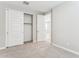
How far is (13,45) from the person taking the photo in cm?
493

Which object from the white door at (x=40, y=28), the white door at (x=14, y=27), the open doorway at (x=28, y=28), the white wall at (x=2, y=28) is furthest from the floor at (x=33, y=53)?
the white door at (x=40, y=28)

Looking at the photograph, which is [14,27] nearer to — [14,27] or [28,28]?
[14,27]

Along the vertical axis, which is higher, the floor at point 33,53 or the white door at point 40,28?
the white door at point 40,28

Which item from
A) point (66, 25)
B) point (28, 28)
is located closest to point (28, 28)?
point (28, 28)

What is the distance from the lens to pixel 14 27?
4945mm

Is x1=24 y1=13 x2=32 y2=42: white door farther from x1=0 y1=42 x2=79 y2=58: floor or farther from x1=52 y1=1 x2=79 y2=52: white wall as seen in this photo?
x1=0 y1=42 x2=79 y2=58: floor

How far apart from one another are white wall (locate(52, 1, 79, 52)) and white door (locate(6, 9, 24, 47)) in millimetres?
2115

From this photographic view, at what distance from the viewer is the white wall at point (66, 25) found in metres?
3.50

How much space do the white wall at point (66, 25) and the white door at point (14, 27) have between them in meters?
2.11

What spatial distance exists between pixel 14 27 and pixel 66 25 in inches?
116

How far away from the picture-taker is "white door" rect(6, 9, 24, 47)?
4660 millimetres

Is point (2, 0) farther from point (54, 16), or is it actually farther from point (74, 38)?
point (74, 38)

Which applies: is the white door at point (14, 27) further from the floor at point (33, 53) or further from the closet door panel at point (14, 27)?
the floor at point (33, 53)

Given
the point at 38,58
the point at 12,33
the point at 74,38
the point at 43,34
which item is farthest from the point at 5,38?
the point at 74,38
